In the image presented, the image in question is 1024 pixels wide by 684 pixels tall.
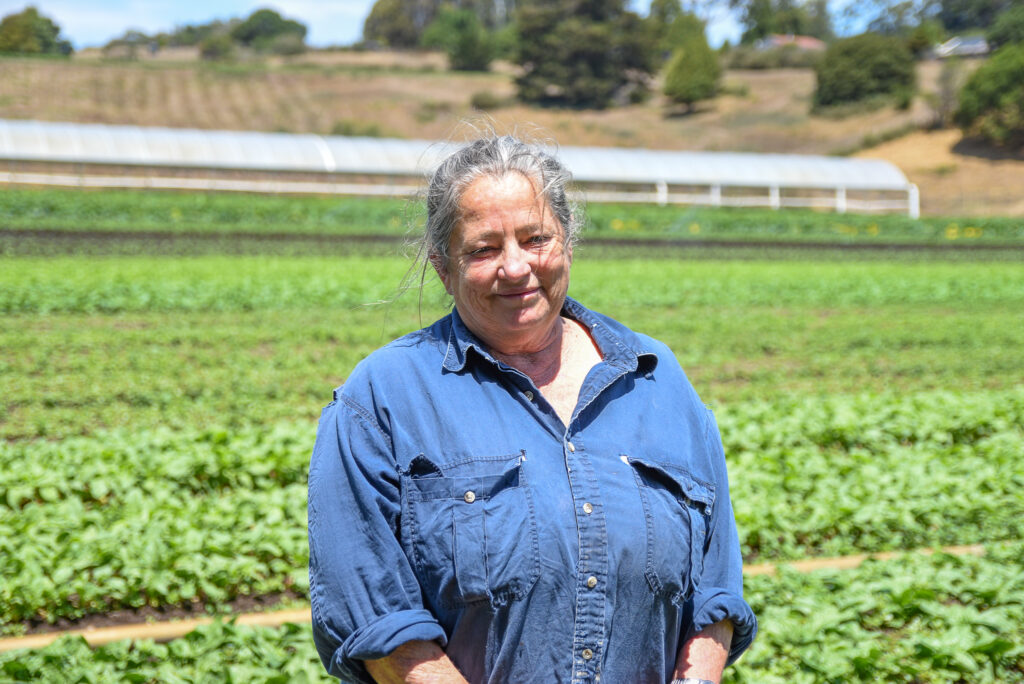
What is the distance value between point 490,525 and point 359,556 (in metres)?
0.27

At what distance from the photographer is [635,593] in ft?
6.47

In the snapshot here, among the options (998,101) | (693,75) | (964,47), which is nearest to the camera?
(998,101)

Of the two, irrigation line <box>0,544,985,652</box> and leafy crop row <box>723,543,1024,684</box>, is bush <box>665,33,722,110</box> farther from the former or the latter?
leafy crop row <box>723,543,1024,684</box>

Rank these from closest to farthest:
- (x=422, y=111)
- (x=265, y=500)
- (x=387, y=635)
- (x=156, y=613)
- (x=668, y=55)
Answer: (x=387, y=635) → (x=156, y=613) → (x=265, y=500) → (x=422, y=111) → (x=668, y=55)

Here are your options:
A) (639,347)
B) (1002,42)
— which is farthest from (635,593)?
(1002,42)

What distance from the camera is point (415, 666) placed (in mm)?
1855

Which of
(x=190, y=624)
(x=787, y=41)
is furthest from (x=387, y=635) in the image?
(x=787, y=41)

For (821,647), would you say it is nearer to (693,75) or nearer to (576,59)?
(693,75)

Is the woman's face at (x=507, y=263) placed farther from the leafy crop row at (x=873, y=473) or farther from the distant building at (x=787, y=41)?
the distant building at (x=787, y=41)

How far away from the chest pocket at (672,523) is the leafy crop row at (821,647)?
6.60 ft

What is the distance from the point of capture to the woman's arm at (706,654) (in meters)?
2.10

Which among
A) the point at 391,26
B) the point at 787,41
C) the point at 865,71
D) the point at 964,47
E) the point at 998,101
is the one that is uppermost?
the point at 391,26

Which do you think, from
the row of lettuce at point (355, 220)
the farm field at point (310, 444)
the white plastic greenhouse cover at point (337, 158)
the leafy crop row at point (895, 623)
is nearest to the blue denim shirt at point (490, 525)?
the farm field at point (310, 444)

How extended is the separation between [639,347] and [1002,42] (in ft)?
247
